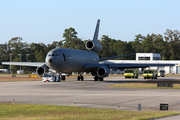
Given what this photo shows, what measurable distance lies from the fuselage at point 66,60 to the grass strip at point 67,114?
31.4m

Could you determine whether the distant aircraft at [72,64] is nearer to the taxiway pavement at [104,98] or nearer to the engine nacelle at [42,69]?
the engine nacelle at [42,69]

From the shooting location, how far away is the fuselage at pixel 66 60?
165 feet

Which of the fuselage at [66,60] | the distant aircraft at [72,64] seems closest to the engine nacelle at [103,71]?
the distant aircraft at [72,64]

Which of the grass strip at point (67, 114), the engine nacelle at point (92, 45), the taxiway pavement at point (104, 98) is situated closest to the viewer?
the grass strip at point (67, 114)

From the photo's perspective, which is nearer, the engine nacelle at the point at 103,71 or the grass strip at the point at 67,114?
the grass strip at the point at 67,114

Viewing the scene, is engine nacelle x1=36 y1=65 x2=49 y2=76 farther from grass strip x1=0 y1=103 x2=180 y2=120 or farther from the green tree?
the green tree

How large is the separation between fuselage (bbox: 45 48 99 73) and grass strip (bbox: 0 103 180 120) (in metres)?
31.4

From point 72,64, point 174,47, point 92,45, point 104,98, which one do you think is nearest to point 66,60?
point 72,64

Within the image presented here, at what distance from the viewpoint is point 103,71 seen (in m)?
55.5

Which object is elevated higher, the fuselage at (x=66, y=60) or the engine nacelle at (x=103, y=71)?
the fuselage at (x=66, y=60)

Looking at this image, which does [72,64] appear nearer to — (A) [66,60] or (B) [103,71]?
Result: (A) [66,60]

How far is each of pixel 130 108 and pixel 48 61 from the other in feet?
109

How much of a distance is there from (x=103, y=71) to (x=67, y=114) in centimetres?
3941

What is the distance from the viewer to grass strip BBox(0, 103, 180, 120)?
49.5 feet
